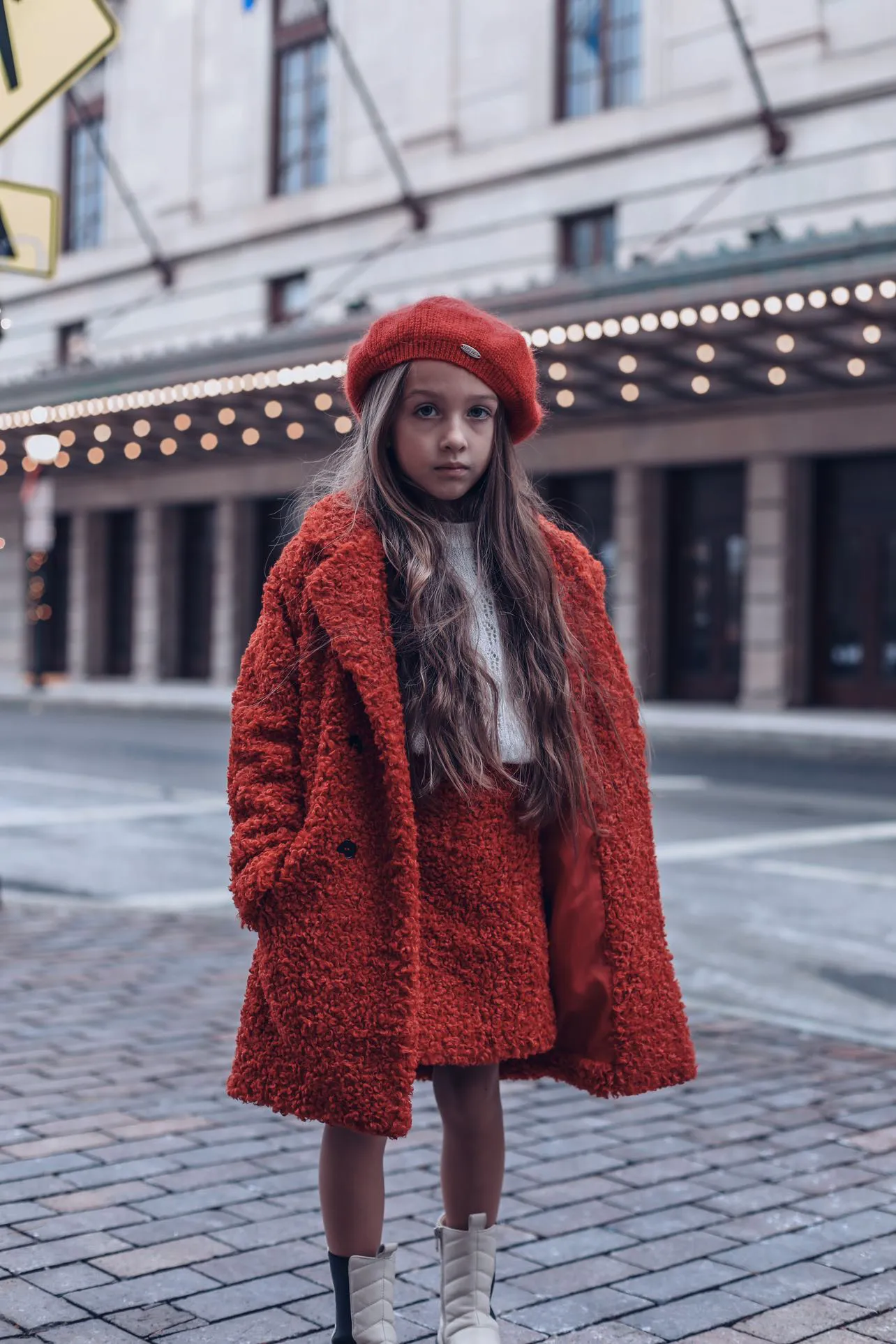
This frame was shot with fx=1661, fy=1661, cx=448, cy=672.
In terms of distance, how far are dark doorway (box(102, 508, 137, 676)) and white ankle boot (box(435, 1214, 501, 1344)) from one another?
32.4 meters

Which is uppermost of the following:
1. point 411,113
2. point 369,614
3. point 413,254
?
point 411,113

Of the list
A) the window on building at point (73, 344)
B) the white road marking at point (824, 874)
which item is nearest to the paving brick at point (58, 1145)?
the white road marking at point (824, 874)

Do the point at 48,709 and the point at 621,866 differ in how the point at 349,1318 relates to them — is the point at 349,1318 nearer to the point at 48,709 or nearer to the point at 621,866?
the point at 621,866

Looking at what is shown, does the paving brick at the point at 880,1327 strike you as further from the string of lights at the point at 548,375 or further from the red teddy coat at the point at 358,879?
the string of lights at the point at 548,375

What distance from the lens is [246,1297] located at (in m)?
3.02

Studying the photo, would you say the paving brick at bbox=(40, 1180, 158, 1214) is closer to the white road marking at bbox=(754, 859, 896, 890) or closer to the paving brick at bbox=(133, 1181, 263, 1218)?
the paving brick at bbox=(133, 1181, 263, 1218)

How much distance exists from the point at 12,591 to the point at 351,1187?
35686mm

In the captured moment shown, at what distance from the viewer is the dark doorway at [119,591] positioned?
34438mm

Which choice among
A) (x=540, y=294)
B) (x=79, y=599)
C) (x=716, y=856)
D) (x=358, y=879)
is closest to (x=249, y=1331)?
(x=358, y=879)

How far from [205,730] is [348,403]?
17532mm

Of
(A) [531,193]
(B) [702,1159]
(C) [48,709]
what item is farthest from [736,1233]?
(A) [531,193]

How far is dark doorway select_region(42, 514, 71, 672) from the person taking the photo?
117 feet

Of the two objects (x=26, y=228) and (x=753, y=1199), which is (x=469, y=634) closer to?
(x=753, y=1199)

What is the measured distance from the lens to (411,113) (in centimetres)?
2833
